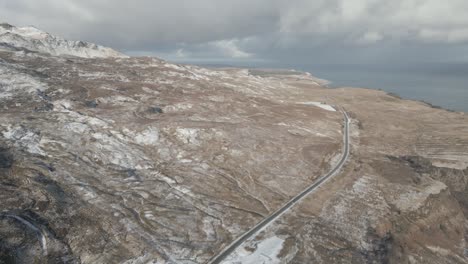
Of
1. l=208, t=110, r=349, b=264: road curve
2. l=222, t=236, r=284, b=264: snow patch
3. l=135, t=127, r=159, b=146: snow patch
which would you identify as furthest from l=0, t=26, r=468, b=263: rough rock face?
l=208, t=110, r=349, b=264: road curve

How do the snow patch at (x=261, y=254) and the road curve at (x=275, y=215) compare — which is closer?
the snow patch at (x=261, y=254)

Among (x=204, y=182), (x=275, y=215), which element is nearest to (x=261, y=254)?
(x=275, y=215)

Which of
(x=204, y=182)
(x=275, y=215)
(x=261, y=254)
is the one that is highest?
(x=204, y=182)

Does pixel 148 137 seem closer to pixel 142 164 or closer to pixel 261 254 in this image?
pixel 142 164

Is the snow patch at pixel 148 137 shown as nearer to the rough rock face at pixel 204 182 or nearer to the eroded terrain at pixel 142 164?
the eroded terrain at pixel 142 164

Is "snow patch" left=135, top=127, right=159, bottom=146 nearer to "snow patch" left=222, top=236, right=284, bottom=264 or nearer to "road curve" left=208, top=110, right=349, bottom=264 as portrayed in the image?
"road curve" left=208, top=110, right=349, bottom=264

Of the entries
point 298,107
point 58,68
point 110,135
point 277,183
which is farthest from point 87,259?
point 58,68

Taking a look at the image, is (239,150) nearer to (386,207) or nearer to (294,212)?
(294,212)

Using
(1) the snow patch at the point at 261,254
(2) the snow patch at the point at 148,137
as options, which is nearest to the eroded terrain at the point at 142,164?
(2) the snow patch at the point at 148,137
